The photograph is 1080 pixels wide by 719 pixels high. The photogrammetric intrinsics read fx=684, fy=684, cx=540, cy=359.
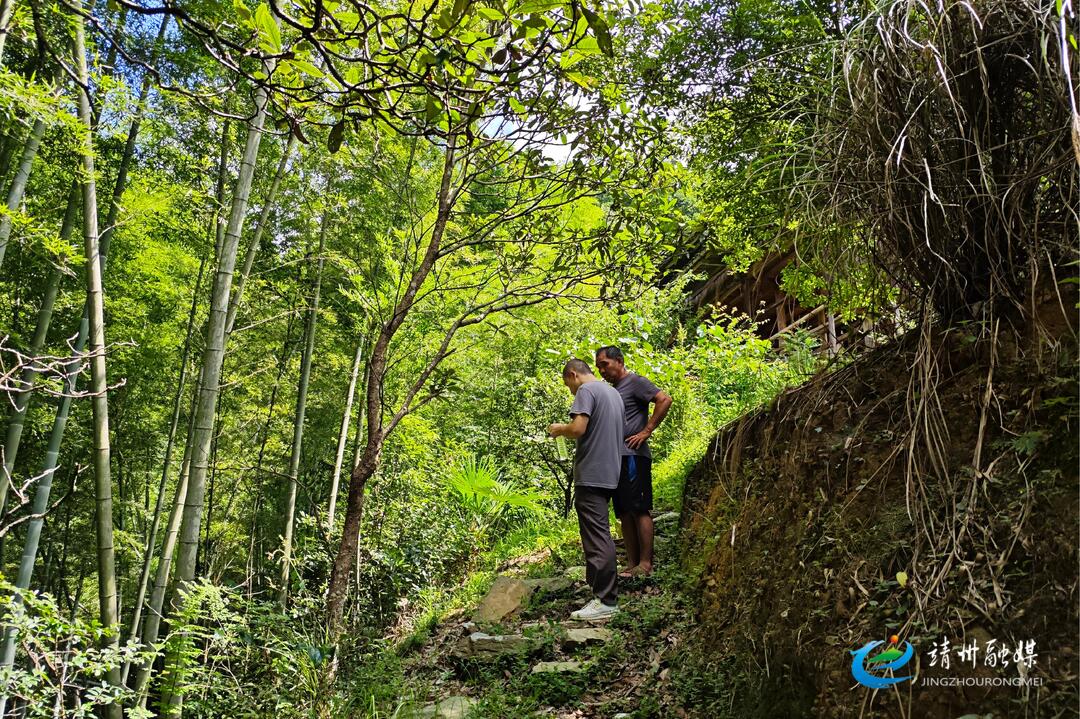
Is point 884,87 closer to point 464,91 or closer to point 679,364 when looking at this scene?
point 464,91

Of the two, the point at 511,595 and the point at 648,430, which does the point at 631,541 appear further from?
the point at 511,595

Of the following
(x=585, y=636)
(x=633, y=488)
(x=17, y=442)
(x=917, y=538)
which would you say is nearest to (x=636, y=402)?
(x=633, y=488)

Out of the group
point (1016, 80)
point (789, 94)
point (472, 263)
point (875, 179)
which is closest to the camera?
point (1016, 80)

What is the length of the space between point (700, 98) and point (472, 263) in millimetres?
2087

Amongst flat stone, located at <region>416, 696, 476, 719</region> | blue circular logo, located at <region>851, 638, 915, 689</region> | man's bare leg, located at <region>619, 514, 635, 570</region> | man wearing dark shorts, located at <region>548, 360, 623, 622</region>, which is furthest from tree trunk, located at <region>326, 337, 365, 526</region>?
blue circular logo, located at <region>851, 638, 915, 689</region>

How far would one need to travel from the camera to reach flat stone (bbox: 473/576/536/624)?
4.55 meters

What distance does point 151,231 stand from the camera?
23.7 ft

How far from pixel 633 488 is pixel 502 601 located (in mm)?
1391

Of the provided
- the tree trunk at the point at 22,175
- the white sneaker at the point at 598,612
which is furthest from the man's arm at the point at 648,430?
the tree trunk at the point at 22,175

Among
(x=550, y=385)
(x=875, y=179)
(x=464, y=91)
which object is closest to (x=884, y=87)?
(x=875, y=179)

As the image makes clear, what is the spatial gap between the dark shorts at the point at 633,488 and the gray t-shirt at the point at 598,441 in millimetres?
192

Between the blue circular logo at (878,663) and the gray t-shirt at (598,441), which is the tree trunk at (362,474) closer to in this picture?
the gray t-shirt at (598,441)

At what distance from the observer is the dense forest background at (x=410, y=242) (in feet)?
6.33

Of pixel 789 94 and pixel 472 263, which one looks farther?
pixel 472 263
